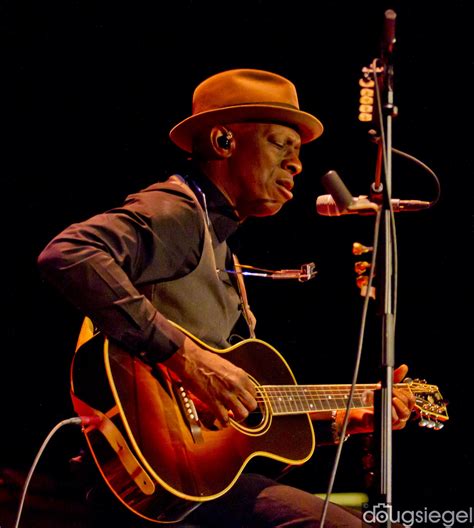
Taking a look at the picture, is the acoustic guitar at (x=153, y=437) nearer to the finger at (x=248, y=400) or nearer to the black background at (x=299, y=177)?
the finger at (x=248, y=400)

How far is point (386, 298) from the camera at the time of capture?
1.89 m

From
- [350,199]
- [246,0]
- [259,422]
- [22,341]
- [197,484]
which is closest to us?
[350,199]

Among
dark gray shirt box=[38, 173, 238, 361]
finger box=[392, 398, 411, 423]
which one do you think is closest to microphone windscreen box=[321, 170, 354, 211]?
dark gray shirt box=[38, 173, 238, 361]

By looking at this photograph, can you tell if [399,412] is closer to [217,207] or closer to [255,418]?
[255,418]

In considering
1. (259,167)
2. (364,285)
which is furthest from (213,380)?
(259,167)

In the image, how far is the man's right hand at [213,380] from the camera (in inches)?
89.9

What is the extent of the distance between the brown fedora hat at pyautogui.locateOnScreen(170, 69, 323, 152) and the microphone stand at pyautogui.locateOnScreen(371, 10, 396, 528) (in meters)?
0.99

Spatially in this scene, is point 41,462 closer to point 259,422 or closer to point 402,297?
point 259,422

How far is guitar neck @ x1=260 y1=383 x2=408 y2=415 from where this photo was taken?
2701mm

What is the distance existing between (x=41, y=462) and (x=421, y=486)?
2.52 metres

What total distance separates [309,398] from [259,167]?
103cm

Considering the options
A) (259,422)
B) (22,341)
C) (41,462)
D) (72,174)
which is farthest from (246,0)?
(41,462)

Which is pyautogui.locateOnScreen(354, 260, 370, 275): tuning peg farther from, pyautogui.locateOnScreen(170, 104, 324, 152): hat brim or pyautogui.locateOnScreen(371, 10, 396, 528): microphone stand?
pyautogui.locateOnScreen(170, 104, 324, 152): hat brim

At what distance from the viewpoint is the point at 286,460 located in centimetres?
258
